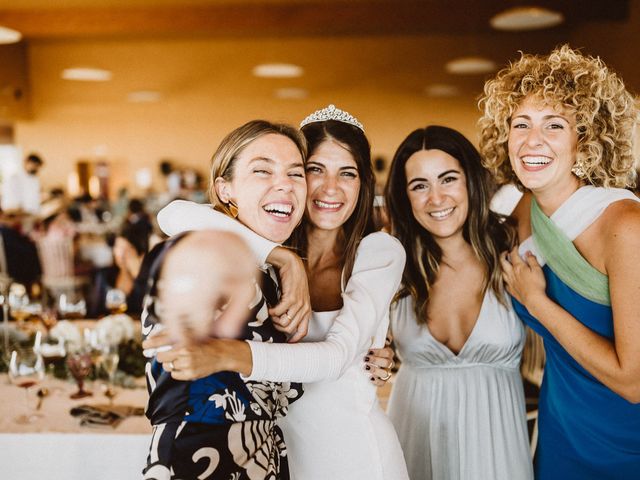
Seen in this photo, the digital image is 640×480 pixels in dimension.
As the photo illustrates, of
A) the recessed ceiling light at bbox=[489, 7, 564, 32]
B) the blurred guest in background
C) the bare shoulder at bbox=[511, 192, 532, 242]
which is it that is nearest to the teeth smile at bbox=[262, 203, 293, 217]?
the bare shoulder at bbox=[511, 192, 532, 242]

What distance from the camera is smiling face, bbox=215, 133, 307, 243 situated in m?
1.23

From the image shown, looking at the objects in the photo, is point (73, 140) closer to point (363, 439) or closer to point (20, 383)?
point (20, 383)

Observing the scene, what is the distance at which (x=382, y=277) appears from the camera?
4.74ft

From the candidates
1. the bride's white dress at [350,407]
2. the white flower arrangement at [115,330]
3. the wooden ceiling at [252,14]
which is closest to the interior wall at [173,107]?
the wooden ceiling at [252,14]

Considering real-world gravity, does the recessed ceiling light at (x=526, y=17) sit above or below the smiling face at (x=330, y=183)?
above

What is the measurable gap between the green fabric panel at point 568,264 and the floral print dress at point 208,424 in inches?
35.1

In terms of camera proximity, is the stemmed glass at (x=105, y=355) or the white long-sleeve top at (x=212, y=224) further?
the stemmed glass at (x=105, y=355)

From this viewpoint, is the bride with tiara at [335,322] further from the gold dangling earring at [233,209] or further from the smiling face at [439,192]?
the smiling face at [439,192]

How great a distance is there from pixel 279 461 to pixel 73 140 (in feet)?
36.2

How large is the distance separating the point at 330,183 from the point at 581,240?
2.32 feet

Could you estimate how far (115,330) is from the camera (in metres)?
2.30

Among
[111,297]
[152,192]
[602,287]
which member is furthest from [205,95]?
[602,287]

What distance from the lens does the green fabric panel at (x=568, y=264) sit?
148 centimetres

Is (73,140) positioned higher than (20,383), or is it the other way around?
(73,140)
